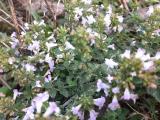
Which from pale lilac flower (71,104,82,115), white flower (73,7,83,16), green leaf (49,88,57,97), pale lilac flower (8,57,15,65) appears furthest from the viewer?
white flower (73,7,83,16)

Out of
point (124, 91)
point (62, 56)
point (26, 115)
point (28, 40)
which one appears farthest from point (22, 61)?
point (124, 91)

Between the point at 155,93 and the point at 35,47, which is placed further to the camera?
the point at 35,47

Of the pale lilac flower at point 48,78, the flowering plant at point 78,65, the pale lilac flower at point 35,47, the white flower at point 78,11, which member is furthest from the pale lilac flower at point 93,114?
the white flower at point 78,11

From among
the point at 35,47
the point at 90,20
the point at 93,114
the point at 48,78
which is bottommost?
the point at 93,114

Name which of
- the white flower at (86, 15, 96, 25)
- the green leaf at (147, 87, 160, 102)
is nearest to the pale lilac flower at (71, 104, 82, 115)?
the green leaf at (147, 87, 160, 102)

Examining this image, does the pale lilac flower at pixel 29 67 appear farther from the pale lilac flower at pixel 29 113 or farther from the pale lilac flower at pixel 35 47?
the pale lilac flower at pixel 29 113

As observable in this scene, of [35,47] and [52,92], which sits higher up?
[35,47]

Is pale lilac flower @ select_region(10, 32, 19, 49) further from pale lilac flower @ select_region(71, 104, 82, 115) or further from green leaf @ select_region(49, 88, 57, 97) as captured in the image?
pale lilac flower @ select_region(71, 104, 82, 115)

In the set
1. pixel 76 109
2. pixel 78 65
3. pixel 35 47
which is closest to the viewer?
pixel 76 109

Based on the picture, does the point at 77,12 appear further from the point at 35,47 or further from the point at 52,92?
the point at 52,92

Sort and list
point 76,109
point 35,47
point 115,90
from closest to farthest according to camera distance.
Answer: point 115,90, point 76,109, point 35,47

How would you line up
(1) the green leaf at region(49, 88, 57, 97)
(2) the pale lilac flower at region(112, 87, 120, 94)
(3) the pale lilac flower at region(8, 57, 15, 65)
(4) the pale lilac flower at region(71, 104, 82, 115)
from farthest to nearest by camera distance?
(3) the pale lilac flower at region(8, 57, 15, 65) → (1) the green leaf at region(49, 88, 57, 97) → (4) the pale lilac flower at region(71, 104, 82, 115) → (2) the pale lilac flower at region(112, 87, 120, 94)

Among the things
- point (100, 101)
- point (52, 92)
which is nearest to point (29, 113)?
point (52, 92)
